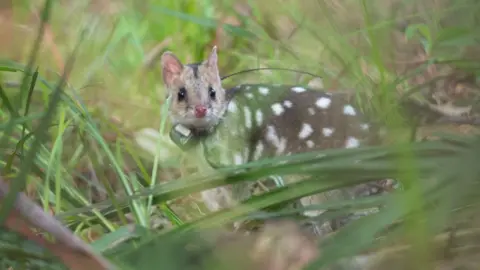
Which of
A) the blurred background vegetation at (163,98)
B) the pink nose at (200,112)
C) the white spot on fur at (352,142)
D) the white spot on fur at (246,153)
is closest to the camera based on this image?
the blurred background vegetation at (163,98)

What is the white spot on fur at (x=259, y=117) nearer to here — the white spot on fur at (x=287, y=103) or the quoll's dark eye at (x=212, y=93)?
the white spot on fur at (x=287, y=103)

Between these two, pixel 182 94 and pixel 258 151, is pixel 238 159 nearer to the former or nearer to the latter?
pixel 258 151

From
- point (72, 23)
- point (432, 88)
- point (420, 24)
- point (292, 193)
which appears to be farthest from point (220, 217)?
point (72, 23)

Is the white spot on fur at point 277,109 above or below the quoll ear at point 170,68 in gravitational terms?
below

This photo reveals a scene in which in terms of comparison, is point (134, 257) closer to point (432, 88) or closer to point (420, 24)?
point (432, 88)

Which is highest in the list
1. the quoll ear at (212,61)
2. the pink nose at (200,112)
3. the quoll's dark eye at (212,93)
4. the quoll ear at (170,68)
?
the quoll ear at (170,68)

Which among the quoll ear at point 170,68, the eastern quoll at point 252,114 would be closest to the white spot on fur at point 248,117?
the eastern quoll at point 252,114

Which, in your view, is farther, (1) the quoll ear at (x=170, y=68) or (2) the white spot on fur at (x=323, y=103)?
(1) the quoll ear at (x=170, y=68)
